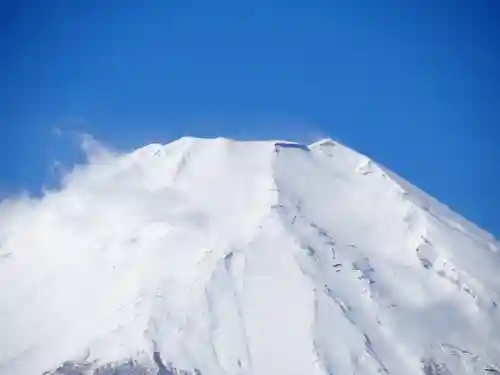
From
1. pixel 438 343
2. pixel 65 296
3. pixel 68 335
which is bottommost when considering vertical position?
pixel 438 343

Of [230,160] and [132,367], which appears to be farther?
[230,160]

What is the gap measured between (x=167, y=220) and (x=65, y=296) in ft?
29.7

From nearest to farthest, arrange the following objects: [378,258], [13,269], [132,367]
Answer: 1. [132,367]
2. [378,258]
3. [13,269]

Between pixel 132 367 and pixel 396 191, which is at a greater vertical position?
pixel 396 191

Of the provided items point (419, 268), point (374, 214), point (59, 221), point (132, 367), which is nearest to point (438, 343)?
point (419, 268)

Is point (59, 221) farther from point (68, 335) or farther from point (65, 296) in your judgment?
point (68, 335)

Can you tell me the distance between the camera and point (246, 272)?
2522 inches

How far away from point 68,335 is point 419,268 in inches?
948

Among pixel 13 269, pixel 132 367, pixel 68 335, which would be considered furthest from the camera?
pixel 13 269

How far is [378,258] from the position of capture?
6781 centimetres

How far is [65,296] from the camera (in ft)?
223

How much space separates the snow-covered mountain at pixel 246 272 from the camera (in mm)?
59312

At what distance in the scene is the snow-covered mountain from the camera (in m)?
59.3

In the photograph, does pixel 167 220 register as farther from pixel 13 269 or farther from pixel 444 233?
pixel 444 233
